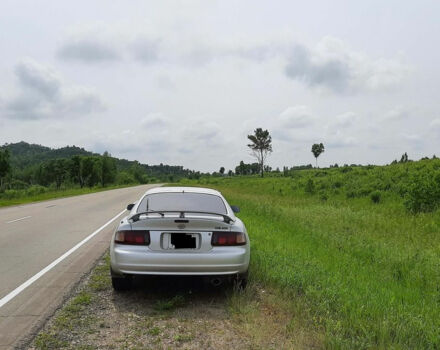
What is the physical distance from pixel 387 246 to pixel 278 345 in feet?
22.1

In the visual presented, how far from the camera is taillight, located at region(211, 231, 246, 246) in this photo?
16.2ft

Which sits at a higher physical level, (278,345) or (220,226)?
(220,226)

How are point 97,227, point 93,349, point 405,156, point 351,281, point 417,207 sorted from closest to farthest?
point 93,349 < point 351,281 < point 97,227 < point 417,207 < point 405,156

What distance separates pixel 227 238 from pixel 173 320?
47.1 inches

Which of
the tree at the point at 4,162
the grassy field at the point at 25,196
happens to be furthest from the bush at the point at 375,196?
the tree at the point at 4,162

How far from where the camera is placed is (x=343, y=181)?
28078 mm

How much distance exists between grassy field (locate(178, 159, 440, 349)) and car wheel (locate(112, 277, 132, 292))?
190cm

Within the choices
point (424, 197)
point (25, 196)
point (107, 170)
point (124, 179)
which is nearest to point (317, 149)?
point (107, 170)

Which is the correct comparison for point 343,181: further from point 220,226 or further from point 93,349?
point 93,349

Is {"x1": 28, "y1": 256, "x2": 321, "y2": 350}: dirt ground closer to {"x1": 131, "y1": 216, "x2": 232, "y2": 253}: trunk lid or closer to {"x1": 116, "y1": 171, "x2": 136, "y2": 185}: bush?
{"x1": 131, "y1": 216, "x2": 232, "y2": 253}: trunk lid

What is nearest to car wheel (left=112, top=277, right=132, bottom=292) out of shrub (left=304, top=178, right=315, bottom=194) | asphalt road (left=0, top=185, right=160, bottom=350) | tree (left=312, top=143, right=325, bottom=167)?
asphalt road (left=0, top=185, right=160, bottom=350)

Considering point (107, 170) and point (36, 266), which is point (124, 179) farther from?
point (36, 266)

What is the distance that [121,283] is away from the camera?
5289 mm

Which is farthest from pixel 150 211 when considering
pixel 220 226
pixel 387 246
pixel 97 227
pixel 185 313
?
pixel 97 227
